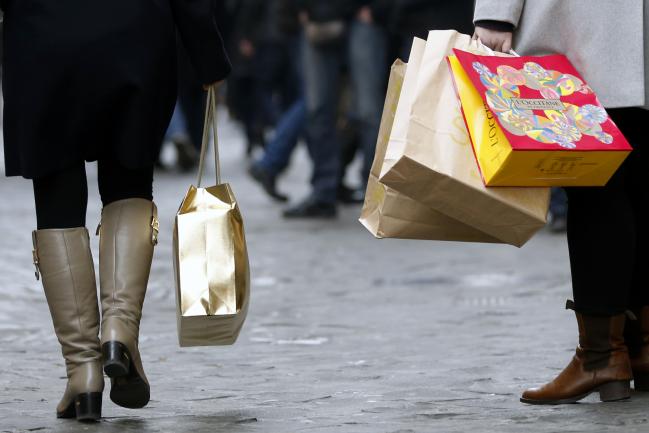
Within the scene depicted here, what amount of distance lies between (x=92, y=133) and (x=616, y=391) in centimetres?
152

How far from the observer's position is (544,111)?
12.4 feet

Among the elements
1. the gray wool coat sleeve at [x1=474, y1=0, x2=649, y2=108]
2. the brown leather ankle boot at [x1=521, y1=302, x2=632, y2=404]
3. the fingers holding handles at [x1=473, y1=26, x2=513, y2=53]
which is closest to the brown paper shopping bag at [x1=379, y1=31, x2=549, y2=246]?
the fingers holding handles at [x1=473, y1=26, x2=513, y2=53]

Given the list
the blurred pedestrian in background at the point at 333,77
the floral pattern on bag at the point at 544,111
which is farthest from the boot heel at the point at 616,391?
the blurred pedestrian in background at the point at 333,77

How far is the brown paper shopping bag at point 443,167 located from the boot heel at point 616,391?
495 mm

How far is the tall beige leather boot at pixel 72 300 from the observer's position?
3.97m

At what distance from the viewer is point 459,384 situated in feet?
14.7

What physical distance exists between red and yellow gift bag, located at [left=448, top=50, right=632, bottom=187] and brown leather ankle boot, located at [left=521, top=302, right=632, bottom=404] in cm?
44

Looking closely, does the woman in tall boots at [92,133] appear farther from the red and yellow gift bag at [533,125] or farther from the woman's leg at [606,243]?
the woman's leg at [606,243]

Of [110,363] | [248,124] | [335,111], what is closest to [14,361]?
[110,363]

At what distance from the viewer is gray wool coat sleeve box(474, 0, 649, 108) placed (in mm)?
3936

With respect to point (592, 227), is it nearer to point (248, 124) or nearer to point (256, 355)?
point (256, 355)

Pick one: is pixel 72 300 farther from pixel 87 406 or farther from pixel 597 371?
pixel 597 371

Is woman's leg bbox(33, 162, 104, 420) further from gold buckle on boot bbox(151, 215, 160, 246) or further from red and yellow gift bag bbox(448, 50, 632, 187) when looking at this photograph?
red and yellow gift bag bbox(448, 50, 632, 187)

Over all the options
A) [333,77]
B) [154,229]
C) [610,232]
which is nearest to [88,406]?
[154,229]
